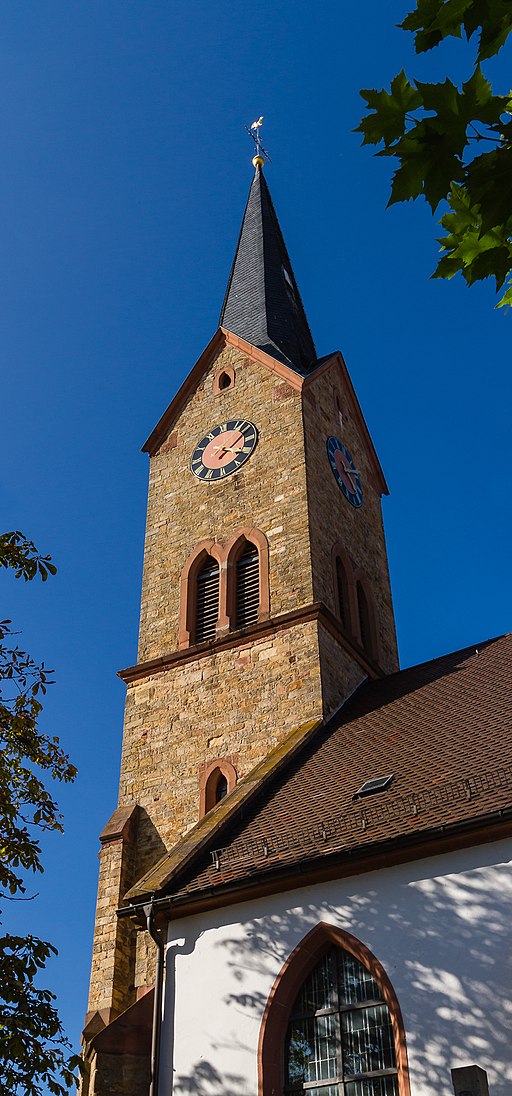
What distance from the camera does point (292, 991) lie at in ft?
33.0

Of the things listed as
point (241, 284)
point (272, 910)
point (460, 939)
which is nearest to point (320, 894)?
point (272, 910)

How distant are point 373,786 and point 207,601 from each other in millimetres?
7213

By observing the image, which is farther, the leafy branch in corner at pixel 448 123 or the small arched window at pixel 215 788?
the small arched window at pixel 215 788

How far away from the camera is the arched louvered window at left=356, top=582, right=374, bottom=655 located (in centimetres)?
1930

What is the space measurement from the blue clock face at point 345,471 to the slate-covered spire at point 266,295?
1681 millimetres

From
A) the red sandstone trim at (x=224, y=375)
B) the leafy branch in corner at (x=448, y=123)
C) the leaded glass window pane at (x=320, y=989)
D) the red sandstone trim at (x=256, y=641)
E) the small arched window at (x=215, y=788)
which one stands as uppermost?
the red sandstone trim at (x=224, y=375)

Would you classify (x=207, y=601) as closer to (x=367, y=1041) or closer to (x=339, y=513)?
(x=339, y=513)

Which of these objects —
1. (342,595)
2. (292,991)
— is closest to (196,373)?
(342,595)

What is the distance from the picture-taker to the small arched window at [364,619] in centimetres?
1928

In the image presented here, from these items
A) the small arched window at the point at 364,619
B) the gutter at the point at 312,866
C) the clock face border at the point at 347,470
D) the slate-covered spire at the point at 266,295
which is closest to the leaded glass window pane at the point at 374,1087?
the gutter at the point at 312,866

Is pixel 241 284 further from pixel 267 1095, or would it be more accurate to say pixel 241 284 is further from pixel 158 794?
pixel 267 1095

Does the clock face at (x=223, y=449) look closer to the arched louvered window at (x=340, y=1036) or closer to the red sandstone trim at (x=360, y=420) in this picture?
the red sandstone trim at (x=360, y=420)

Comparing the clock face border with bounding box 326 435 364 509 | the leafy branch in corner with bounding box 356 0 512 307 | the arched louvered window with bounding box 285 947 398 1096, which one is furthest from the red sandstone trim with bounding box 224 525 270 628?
the leafy branch in corner with bounding box 356 0 512 307

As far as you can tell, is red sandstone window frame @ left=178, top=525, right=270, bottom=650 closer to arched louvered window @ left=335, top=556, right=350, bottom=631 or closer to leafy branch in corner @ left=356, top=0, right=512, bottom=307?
arched louvered window @ left=335, top=556, right=350, bottom=631
